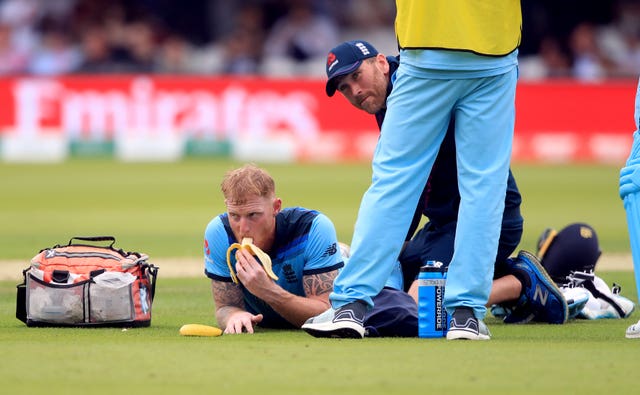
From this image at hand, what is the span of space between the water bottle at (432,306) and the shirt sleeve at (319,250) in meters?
0.54

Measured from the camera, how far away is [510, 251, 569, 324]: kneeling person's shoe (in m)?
7.36

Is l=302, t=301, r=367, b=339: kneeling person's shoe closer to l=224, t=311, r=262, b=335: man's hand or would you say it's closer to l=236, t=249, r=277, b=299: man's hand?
l=236, t=249, r=277, b=299: man's hand

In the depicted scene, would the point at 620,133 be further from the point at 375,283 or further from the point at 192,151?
the point at 375,283

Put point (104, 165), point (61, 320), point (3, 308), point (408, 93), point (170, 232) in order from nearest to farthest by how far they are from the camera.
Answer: point (408, 93) → point (61, 320) → point (3, 308) → point (170, 232) → point (104, 165)

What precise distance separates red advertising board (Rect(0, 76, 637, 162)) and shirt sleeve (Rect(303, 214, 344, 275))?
17297 millimetres

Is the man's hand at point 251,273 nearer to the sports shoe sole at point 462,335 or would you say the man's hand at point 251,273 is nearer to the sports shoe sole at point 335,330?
the sports shoe sole at point 335,330

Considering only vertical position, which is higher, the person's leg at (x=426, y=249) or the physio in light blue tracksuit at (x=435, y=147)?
the physio in light blue tracksuit at (x=435, y=147)

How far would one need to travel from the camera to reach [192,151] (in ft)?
81.5

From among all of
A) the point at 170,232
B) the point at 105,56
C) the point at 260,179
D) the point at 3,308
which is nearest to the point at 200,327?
the point at 260,179

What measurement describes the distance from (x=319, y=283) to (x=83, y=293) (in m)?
1.23

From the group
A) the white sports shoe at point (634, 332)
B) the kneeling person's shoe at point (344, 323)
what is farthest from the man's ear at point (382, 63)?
the white sports shoe at point (634, 332)

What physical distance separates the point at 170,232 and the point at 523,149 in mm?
12107

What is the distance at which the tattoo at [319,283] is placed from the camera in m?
6.73

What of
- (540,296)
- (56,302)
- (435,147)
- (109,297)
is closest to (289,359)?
(435,147)
